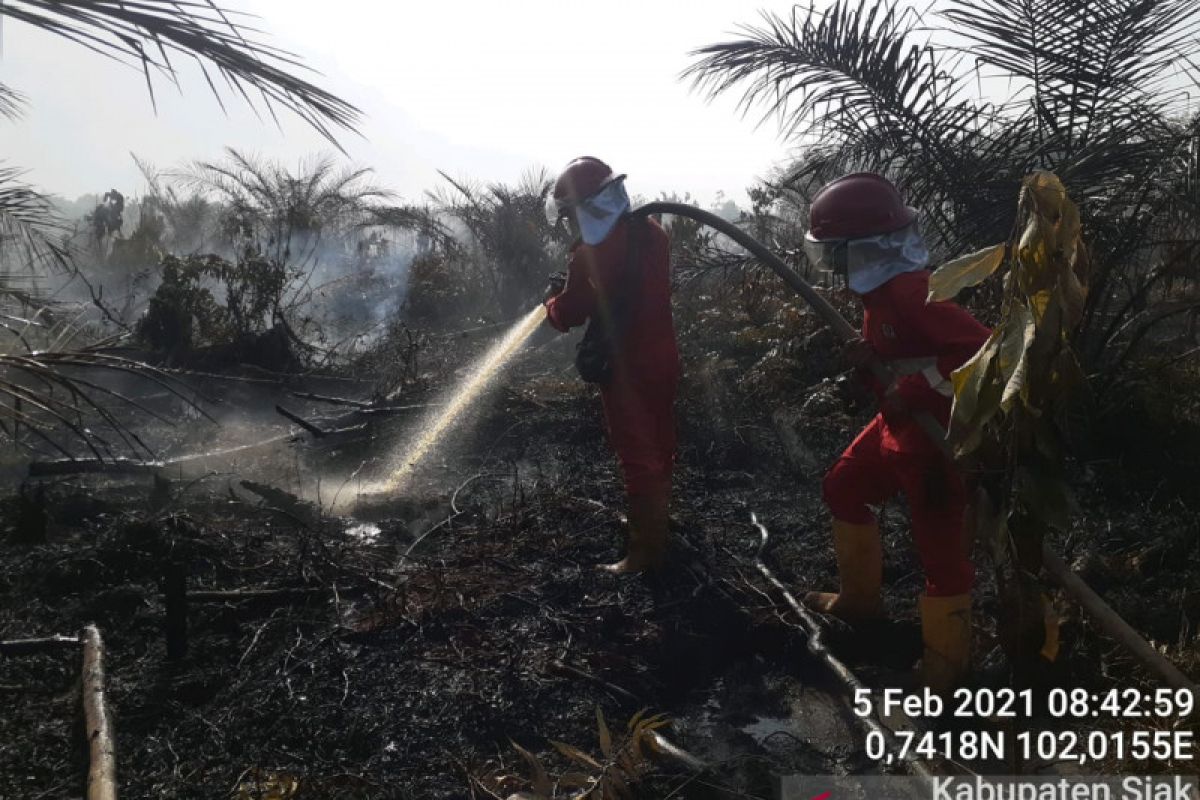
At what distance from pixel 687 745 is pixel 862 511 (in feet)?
3.82

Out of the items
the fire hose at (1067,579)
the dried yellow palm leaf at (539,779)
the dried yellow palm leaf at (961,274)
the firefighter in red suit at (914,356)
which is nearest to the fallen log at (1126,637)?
the fire hose at (1067,579)

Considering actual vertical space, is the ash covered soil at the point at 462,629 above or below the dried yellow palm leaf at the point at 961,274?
below

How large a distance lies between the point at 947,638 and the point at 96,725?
9.24ft

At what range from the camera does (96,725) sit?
2.76 m

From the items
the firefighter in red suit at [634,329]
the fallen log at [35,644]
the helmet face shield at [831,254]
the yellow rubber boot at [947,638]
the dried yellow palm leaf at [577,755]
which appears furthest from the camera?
the firefighter in red suit at [634,329]

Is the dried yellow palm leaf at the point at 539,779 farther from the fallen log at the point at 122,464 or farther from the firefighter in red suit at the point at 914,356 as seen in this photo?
the fallen log at the point at 122,464

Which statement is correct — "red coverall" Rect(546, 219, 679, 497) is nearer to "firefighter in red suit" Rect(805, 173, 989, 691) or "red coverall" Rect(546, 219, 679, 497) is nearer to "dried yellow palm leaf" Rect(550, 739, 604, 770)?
"firefighter in red suit" Rect(805, 173, 989, 691)

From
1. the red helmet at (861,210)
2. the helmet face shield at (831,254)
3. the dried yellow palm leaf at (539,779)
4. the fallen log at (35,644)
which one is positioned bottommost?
the dried yellow palm leaf at (539,779)

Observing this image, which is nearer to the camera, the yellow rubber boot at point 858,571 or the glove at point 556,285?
the yellow rubber boot at point 858,571

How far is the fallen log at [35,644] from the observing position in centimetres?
331

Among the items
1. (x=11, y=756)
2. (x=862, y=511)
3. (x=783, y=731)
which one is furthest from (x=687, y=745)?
(x=11, y=756)

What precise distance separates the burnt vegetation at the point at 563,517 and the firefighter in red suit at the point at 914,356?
22 centimetres

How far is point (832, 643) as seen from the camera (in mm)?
3539

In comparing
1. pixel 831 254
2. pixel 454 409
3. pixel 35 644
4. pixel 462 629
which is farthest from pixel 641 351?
pixel 454 409
